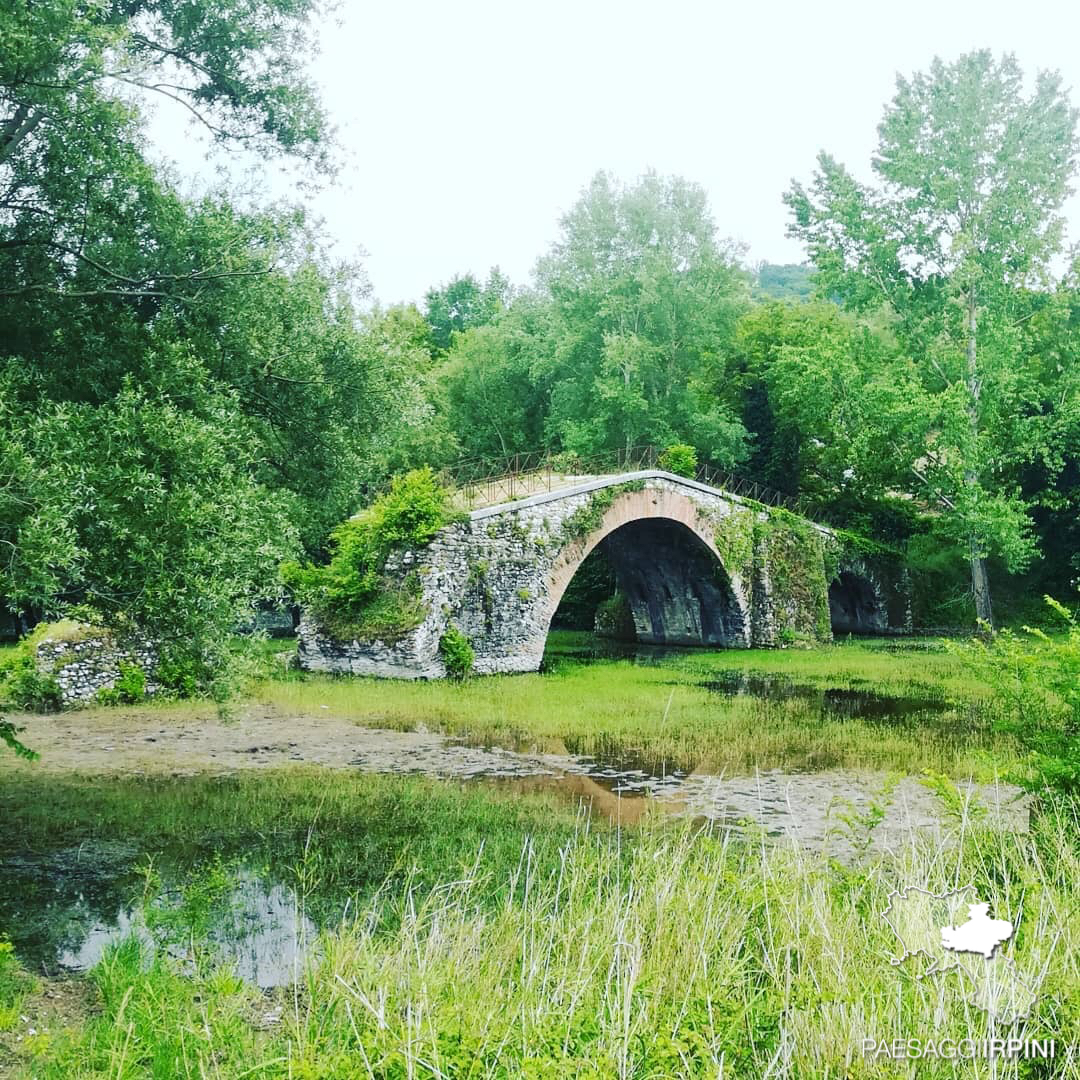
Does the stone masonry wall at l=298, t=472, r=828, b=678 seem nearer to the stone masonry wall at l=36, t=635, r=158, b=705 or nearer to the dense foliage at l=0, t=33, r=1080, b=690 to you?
the dense foliage at l=0, t=33, r=1080, b=690

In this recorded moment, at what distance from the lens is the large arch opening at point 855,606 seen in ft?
106

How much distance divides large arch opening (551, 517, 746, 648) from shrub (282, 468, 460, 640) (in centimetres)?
725

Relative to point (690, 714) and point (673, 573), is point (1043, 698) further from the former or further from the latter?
point (673, 573)

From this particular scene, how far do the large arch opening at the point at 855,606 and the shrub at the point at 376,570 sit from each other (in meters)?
16.2

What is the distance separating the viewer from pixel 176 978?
4.90 meters

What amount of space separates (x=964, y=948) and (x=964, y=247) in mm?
25685

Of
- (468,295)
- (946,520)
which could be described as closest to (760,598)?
(946,520)

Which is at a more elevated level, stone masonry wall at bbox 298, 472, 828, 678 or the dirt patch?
stone masonry wall at bbox 298, 472, 828, 678

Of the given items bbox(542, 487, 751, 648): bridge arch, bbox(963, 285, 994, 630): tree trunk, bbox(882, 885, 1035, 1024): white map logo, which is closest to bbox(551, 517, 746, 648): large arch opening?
bbox(542, 487, 751, 648): bridge arch

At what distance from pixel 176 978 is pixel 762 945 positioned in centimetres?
285

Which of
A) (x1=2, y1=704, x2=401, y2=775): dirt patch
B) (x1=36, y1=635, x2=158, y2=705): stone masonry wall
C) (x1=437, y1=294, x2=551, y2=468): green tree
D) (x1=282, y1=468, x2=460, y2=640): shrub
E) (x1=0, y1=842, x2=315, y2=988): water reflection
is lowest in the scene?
(x1=0, y1=842, x2=315, y2=988): water reflection

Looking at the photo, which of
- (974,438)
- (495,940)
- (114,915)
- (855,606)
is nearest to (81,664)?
(114,915)

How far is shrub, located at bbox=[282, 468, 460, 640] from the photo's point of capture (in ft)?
62.1

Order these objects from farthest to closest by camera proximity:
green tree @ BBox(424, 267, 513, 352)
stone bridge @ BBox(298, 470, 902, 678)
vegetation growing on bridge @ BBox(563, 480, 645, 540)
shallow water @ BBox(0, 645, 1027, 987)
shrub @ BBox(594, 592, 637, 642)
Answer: green tree @ BBox(424, 267, 513, 352) < shrub @ BBox(594, 592, 637, 642) < vegetation growing on bridge @ BBox(563, 480, 645, 540) < stone bridge @ BBox(298, 470, 902, 678) < shallow water @ BBox(0, 645, 1027, 987)
